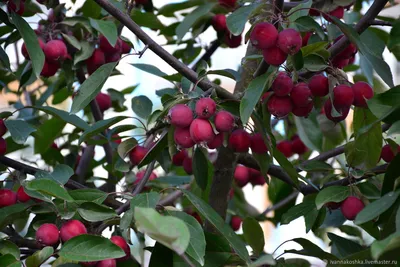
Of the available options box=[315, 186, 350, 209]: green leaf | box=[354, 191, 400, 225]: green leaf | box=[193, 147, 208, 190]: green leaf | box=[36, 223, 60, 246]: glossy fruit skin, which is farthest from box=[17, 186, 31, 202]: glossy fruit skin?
box=[354, 191, 400, 225]: green leaf

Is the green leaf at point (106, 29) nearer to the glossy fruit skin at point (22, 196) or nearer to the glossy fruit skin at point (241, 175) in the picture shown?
the glossy fruit skin at point (22, 196)

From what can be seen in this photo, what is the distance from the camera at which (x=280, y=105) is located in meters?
1.13

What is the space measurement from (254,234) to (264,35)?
1.41 feet

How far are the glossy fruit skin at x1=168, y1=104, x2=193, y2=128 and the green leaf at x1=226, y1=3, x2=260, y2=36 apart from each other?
0.47ft

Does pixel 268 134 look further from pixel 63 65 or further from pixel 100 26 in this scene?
pixel 63 65

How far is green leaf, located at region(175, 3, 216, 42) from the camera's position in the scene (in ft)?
4.93

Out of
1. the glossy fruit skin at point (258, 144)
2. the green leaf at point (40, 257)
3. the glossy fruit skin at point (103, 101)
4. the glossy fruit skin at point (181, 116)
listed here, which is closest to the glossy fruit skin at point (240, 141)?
the glossy fruit skin at point (258, 144)

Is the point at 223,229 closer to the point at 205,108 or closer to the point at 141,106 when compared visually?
the point at 205,108

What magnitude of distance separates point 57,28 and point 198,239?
0.76m

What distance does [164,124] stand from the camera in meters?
1.20

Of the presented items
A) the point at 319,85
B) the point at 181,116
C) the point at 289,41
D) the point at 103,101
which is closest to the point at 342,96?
the point at 319,85

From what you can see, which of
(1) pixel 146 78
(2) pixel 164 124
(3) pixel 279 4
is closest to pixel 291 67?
(3) pixel 279 4

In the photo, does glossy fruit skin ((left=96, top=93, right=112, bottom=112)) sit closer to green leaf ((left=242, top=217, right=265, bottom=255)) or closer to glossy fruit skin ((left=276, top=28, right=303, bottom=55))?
green leaf ((left=242, top=217, right=265, bottom=255))

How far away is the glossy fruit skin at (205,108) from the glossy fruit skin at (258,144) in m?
0.14
